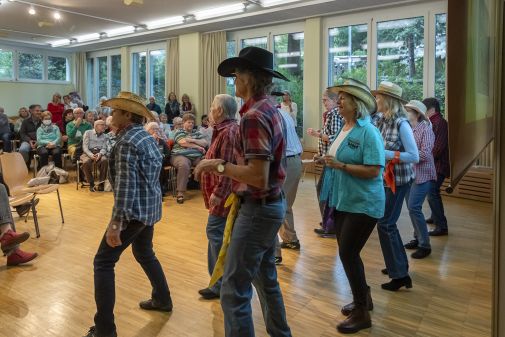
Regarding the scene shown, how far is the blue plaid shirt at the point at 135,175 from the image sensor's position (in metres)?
2.23

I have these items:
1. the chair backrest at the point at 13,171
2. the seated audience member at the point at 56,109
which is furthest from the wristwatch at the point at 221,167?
the seated audience member at the point at 56,109

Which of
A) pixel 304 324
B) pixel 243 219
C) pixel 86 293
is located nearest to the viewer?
pixel 243 219

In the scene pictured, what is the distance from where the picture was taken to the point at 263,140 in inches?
67.2

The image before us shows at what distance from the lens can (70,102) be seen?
11.9 m

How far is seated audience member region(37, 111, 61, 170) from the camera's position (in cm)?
827

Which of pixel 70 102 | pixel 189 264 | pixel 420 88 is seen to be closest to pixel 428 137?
pixel 189 264

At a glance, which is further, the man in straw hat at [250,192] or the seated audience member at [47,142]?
the seated audience member at [47,142]

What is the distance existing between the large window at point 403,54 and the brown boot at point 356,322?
6.28 m

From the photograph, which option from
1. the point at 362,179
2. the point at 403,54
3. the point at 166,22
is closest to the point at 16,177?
the point at 362,179

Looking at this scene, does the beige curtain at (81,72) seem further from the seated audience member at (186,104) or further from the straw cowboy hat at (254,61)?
the straw cowboy hat at (254,61)

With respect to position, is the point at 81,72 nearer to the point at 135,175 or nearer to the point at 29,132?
the point at 29,132

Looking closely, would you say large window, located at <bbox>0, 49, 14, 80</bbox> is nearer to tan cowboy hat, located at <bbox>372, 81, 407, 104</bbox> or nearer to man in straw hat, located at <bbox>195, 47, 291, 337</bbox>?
tan cowboy hat, located at <bbox>372, 81, 407, 104</bbox>

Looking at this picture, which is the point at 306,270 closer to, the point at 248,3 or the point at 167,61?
the point at 248,3

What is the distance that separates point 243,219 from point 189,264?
1976 mm
